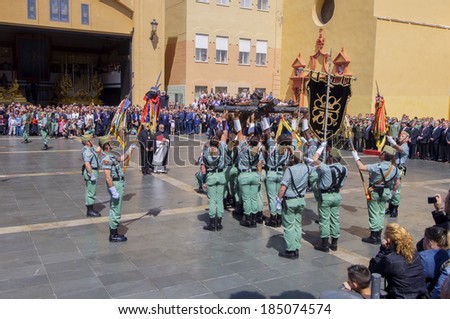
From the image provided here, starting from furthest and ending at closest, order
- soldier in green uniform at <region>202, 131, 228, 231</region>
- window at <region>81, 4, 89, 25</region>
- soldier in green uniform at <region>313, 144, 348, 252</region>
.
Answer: window at <region>81, 4, 89, 25</region>
soldier in green uniform at <region>202, 131, 228, 231</region>
soldier in green uniform at <region>313, 144, 348, 252</region>

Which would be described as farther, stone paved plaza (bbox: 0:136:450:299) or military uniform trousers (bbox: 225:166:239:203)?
military uniform trousers (bbox: 225:166:239:203)

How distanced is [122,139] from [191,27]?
76.2 ft

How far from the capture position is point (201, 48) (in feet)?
104

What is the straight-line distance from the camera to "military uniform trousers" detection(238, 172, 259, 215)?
9039 mm

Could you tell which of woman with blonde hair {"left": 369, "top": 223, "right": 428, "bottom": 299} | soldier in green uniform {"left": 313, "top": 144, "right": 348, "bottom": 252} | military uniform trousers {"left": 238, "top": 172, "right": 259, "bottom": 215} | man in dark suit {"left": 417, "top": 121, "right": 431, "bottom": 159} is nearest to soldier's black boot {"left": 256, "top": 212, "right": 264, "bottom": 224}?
military uniform trousers {"left": 238, "top": 172, "right": 259, "bottom": 215}

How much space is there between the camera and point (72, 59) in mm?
37969

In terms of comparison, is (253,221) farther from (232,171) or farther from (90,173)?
(90,173)

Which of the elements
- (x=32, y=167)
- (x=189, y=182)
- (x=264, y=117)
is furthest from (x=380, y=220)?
(x=32, y=167)

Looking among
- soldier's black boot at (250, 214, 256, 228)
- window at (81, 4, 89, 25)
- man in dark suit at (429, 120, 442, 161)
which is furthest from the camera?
window at (81, 4, 89, 25)

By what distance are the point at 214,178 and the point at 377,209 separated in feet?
10.1

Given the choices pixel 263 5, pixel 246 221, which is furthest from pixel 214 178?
pixel 263 5

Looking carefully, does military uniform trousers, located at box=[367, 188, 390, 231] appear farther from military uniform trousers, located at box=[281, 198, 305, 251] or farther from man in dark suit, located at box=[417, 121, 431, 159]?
man in dark suit, located at box=[417, 121, 431, 159]

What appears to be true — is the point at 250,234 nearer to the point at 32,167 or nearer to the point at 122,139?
the point at 122,139

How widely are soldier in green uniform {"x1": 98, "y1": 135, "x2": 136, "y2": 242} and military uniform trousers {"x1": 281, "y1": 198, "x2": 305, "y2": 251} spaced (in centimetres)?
290
